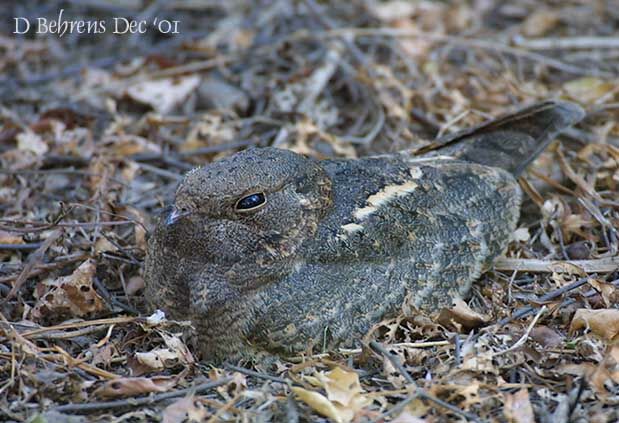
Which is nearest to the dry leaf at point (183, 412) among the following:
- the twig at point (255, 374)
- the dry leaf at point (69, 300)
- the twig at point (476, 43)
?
the twig at point (255, 374)

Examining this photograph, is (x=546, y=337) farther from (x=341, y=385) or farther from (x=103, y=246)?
(x=103, y=246)

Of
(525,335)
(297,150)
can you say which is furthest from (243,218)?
(297,150)

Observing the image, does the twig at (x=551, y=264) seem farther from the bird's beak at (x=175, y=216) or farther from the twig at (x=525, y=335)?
the bird's beak at (x=175, y=216)

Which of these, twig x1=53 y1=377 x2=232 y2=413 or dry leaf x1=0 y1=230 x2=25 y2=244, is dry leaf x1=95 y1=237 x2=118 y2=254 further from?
twig x1=53 y1=377 x2=232 y2=413

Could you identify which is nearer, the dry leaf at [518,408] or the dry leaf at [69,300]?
the dry leaf at [518,408]

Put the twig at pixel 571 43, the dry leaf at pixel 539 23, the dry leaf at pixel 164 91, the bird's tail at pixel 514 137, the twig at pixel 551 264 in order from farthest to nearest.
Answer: the dry leaf at pixel 539 23 → the twig at pixel 571 43 → the dry leaf at pixel 164 91 → the bird's tail at pixel 514 137 → the twig at pixel 551 264

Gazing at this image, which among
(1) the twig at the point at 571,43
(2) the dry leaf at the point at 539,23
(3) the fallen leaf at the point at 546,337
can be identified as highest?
(2) the dry leaf at the point at 539,23

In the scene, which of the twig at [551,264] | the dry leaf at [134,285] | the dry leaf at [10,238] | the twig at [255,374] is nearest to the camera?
the twig at [255,374]

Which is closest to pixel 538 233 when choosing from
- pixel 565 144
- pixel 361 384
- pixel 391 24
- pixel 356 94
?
pixel 565 144
